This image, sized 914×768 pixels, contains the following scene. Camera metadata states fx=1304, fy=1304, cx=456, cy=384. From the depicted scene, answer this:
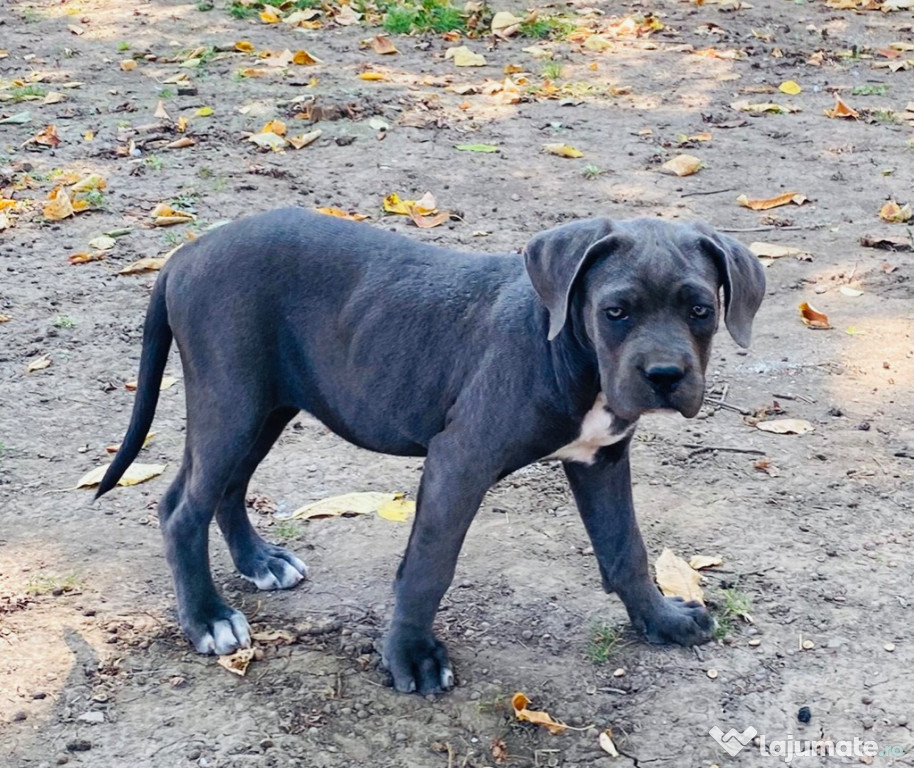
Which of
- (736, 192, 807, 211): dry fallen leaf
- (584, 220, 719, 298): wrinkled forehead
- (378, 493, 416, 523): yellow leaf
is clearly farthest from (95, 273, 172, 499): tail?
(736, 192, 807, 211): dry fallen leaf

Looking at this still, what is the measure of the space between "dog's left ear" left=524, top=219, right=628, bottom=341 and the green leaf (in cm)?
538

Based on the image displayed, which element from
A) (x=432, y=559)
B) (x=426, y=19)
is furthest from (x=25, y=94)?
(x=432, y=559)

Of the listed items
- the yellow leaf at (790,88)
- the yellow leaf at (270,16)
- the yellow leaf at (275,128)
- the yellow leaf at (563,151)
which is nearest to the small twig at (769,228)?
the yellow leaf at (563,151)

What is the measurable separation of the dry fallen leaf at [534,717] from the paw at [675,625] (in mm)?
545

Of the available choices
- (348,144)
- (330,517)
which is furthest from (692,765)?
(348,144)

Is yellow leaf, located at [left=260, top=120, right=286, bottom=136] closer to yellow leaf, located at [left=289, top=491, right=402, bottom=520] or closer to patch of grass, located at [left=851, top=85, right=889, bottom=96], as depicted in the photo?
patch of grass, located at [left=851, top=85, right=889, bottom=96]

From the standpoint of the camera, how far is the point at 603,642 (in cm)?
423

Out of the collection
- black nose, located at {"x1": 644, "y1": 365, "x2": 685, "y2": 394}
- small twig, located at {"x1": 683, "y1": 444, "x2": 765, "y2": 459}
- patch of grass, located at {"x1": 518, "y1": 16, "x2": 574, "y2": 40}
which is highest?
black nose, located at {"x1": 644, "y1": 365, "x2": 685, "y2": 394}

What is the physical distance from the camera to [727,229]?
25.1 feet

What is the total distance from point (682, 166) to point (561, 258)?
5161 mm

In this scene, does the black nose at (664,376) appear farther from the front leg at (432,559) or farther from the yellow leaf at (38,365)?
the yellow leaf at (38,365)

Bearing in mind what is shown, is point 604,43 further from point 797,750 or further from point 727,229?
point 797,750

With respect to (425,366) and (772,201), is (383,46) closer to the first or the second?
(772,201)

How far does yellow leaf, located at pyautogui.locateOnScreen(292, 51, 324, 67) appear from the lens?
10656mm
